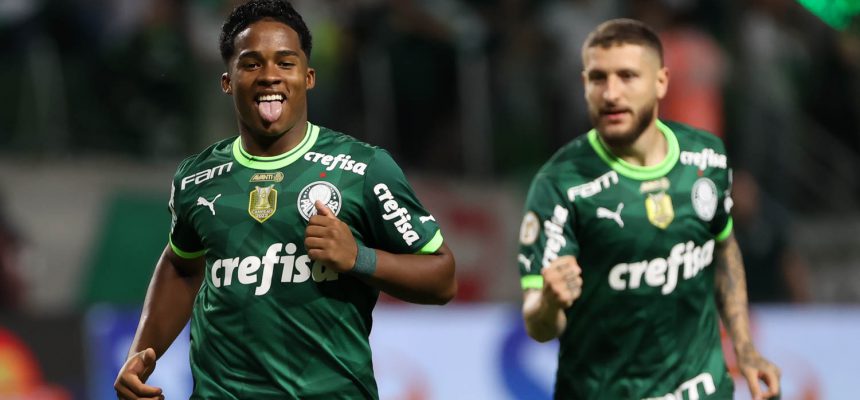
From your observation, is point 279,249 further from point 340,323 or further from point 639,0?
point 639,0

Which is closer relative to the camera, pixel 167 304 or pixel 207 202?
pixel 207 202

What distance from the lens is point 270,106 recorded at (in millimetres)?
4441

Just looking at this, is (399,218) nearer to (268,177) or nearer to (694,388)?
(268,177)

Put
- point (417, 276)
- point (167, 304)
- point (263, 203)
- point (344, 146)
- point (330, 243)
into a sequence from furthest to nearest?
1. point (167, 304)
2. point (344, 146)
3. point (263, 203)
4. point (417, 276)
5. point (330, 243)

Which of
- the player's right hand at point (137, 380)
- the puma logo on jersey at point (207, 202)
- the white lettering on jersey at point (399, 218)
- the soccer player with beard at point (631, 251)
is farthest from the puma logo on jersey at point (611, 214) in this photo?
the player's right hand at point (137, 380)

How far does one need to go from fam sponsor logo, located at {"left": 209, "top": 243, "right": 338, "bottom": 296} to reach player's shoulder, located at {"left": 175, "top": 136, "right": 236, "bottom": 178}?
1.23 feet

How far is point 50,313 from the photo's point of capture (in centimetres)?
822

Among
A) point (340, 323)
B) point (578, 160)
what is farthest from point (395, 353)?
point (340, 323)

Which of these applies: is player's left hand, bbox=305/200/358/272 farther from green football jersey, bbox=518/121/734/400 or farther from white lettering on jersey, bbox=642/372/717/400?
white lettering on jersey, bbox=642/372/717/400

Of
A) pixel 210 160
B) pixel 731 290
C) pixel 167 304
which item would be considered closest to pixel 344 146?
pixel 210 160

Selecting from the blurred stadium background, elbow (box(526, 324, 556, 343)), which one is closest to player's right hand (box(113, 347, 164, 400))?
elbow (box(526, 324, 556, 343))

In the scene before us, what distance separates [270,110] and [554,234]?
148cm

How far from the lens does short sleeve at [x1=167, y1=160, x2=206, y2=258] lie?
4.64 m

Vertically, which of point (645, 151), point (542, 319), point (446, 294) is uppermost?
point (645, 151)
